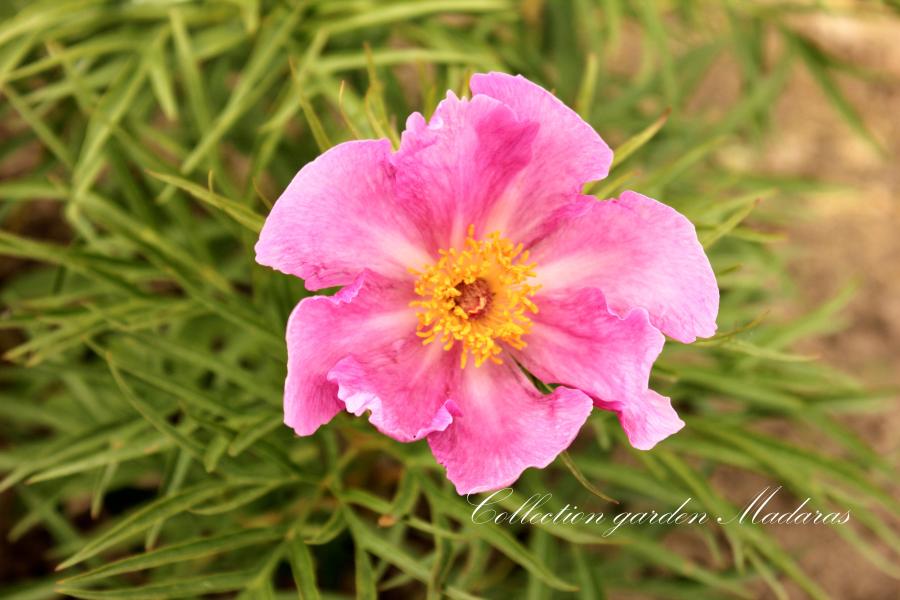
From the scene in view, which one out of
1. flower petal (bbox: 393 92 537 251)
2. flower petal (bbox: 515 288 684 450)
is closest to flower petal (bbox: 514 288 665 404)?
flower petal (bbox: 515 288 684 450)

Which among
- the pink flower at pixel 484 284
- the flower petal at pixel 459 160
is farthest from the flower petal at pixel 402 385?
the flower petal at pixel 459 160

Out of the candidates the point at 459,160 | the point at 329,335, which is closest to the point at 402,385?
the point at 329,335

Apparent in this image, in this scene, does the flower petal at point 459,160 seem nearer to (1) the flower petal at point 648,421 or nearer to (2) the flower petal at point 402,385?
(2) the flower petal at point 402,385

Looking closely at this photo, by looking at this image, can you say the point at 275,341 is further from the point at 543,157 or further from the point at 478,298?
the point at 543,157

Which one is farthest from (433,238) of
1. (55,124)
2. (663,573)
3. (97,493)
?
(663,573)

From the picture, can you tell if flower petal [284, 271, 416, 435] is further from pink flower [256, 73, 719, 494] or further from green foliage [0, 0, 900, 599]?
green foliage [0, 0, 900, 599]
